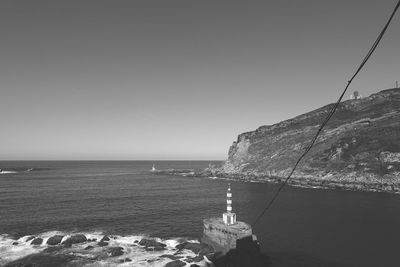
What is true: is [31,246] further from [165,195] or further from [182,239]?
[165,195]

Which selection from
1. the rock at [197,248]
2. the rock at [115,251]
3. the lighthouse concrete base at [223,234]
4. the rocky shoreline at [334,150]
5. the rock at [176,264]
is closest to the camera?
the rock at [176,264]

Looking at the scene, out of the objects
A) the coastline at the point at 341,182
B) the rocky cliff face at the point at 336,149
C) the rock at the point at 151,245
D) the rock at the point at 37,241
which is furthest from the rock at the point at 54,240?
the rocky cliff face at the point at 336,149

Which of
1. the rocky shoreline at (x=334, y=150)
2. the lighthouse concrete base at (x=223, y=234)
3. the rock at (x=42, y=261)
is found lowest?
the rock at (x=42, y=261)

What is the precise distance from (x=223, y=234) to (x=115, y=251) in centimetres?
1285

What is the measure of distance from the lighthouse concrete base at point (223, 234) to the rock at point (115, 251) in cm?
995

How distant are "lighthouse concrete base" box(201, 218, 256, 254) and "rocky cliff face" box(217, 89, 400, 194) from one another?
63.7 metres

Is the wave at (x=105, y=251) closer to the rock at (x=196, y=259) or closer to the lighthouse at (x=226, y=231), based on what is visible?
the rock at (x=196, y=259)

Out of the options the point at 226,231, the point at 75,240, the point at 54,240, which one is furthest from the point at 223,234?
the point at 54,240

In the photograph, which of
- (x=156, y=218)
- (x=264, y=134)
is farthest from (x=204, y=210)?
(x=264, y=134)

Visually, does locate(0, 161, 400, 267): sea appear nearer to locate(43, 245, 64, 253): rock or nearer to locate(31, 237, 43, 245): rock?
locate(31, 237, 43, 245): rock

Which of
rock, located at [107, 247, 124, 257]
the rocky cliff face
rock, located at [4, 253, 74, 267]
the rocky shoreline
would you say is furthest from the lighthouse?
the rocky cliff face

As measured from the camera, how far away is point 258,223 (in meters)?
48.2

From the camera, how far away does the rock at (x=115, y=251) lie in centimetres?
3320

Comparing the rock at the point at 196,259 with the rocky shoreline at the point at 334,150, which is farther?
the rocky shoreline at the point at 334,150
